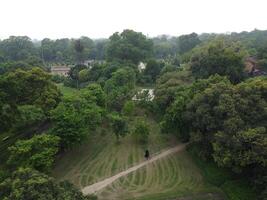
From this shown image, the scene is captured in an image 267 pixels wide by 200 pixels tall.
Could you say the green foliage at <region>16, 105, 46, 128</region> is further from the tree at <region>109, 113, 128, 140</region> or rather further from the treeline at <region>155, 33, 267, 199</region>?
the treeline at <region>155, 33, 267, 199</region>

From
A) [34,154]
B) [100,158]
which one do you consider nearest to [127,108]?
[100,158]

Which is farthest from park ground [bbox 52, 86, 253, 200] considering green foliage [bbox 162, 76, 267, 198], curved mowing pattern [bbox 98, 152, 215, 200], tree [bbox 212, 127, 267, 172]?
tree [bbox 212, 127, 267, 172]

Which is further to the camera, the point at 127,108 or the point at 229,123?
the point at 127,108

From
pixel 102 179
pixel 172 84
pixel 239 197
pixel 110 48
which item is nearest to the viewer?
pixel 239 197

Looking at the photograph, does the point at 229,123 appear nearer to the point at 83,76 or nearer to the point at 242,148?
the point at 242,148

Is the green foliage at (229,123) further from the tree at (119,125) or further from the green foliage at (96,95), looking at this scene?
the green foliage at (96,95)

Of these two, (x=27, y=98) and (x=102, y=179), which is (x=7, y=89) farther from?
(x=102, y=179)

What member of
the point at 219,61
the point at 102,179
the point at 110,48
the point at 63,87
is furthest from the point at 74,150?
the point at 110,48
